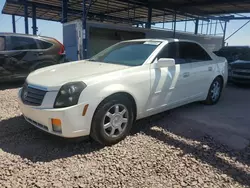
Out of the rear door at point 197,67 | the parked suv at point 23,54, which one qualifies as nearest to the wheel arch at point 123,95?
the rear door at point 197,67

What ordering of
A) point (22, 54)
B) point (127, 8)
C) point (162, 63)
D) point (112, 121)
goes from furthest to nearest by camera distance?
point (127, 8) → point (22, 54) → point (162, 63) → point (112, 121)

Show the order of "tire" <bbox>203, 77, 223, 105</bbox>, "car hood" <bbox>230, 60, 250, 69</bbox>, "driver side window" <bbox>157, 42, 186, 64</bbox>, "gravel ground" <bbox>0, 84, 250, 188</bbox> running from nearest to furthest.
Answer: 1. "gravel ground" <bbox>0, 84, 250, 188</bbox>
2. "driver side window" <bbox>157, 42, 186, 64</bbox>
3. "tire" <bbox>203, 77, 223, 105</bbox>
4. "car hood" <bbox>230, 60, 250, 69</bbox>

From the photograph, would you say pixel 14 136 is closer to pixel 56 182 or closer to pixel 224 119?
pixel 56 182

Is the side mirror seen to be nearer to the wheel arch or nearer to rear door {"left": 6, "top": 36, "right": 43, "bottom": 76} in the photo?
the wheel arch

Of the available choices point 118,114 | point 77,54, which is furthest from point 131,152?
point 77,54

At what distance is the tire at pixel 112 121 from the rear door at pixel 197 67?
1.62 metres

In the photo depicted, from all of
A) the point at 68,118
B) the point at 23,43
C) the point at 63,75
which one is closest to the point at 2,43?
the point at 23,43

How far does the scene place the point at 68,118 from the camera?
8.91 feet

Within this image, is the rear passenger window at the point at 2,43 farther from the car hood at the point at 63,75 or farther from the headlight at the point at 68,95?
the headlight at the point at 68,95

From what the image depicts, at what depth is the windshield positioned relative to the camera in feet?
12.2

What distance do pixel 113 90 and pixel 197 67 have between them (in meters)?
2.26

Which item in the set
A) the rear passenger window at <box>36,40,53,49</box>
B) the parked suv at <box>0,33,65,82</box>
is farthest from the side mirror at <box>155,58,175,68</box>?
the rear passenger window at <box>36,40,53,49</box>

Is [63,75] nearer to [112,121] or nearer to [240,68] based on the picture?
[112,121]

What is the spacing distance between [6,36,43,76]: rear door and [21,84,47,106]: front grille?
3998 mm
